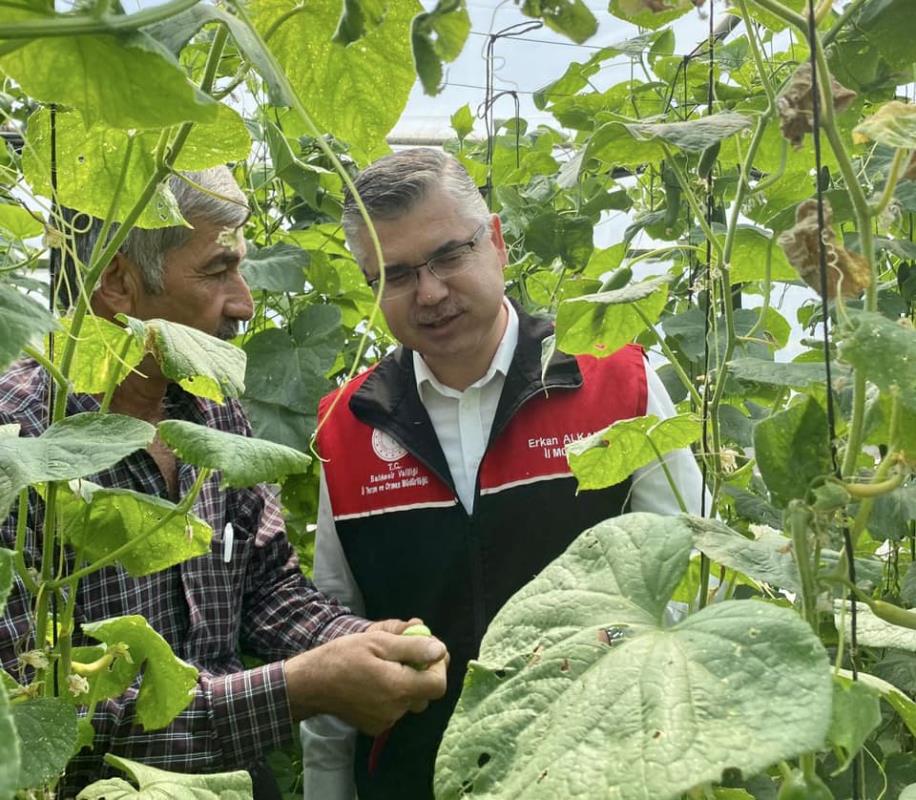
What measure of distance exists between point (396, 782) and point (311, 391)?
685mm

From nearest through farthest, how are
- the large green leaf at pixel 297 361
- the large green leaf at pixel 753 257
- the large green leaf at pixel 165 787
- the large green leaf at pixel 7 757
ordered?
1. the large green leaf at pixel 7 757
2. the large green leaf at pixel 165 787
3. the large green leaf at pixel 753 257
4. the large green leaf at pixel 297 361

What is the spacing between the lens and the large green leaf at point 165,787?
2.49 feet

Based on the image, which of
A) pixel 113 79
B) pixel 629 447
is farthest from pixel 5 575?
pixel 629 447

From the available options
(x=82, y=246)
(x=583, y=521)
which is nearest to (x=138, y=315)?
(x=82, y=246)

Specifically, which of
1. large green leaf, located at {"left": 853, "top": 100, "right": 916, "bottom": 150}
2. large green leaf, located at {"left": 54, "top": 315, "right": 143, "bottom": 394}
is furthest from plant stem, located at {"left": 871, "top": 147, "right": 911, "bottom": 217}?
large green leaf, located at {"left": 54, "top": 315, "right": 143, "bottom": 394}

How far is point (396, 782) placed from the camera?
163 cm

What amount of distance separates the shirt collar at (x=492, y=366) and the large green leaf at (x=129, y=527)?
0.85 meters

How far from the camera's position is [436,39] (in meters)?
0.50

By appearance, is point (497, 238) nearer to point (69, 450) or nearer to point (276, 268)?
point (276, 268)

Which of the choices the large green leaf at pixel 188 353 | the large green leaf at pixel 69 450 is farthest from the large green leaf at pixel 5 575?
the large green leaf at pixel 188 353

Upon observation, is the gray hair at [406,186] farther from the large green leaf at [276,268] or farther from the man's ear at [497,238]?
the large green leaf at [276,268]

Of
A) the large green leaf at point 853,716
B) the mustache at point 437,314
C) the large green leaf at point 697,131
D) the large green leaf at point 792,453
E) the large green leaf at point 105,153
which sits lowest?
the large green leaf at point 853,716

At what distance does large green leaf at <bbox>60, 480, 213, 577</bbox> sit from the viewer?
782 millimetres

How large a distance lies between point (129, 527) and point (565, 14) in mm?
496
